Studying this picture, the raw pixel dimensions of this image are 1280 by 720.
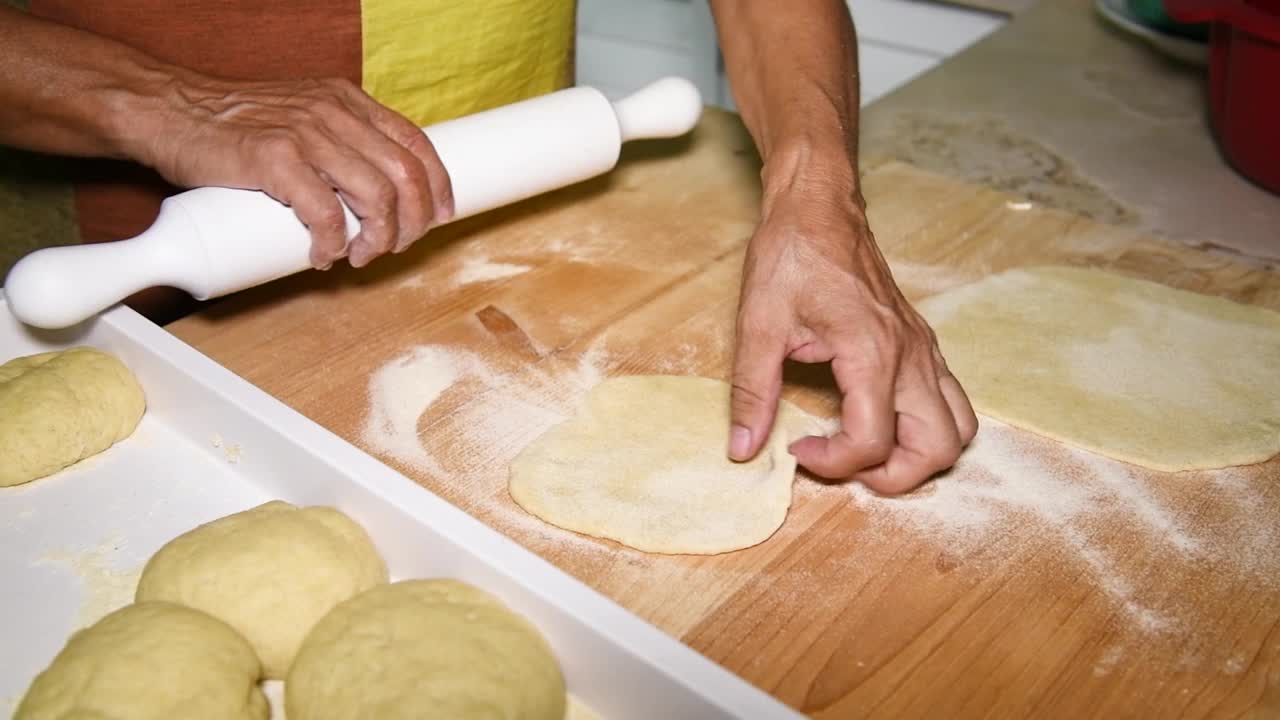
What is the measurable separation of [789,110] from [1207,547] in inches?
25.6

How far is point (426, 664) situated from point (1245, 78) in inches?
60.2

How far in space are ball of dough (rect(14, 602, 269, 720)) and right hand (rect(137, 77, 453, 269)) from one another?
477mm

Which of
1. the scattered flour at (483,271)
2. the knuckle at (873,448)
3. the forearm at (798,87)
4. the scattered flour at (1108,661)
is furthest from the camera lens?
the scattered flour at (483,271)

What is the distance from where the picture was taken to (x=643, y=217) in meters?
1.53

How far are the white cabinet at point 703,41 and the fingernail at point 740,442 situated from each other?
162 cm

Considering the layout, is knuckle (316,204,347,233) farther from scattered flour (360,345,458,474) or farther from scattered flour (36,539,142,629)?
scattered flour (36,539,142,629)

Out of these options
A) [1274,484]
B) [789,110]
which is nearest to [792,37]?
[789,110]

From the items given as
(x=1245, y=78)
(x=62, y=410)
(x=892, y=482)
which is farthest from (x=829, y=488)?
(x=1245, y=78)

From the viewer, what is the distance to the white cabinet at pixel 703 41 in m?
2.58

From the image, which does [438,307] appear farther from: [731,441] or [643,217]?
[731,441]

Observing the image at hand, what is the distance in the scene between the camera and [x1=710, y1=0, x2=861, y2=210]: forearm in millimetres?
1191

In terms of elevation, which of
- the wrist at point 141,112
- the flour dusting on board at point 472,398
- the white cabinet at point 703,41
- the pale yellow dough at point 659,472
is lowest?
the white cabinet at point 703,41

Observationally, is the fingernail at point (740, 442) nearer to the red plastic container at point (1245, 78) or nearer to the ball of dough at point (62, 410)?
the ball of dough at point (62, 410)

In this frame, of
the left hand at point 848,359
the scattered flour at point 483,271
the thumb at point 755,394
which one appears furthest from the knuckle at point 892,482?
the scattered flour at point 483,271
